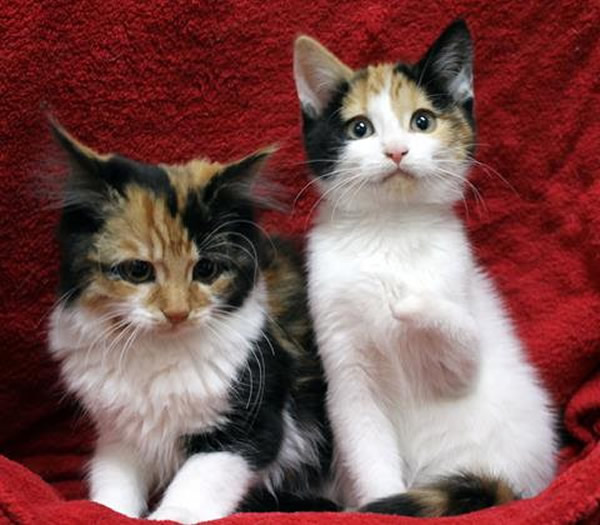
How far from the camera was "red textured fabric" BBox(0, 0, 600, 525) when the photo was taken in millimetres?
Result: 1686

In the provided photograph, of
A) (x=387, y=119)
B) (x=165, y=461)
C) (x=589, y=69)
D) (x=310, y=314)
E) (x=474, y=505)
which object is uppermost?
(x=589, y=69)

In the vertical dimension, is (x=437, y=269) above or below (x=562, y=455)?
above


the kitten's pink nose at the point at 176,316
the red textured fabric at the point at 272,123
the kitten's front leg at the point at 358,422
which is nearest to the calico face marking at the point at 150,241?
the kitten's pink nose at the point at 176,316

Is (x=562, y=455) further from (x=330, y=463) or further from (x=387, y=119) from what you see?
(x=387, y=119)

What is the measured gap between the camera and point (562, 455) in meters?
1.69

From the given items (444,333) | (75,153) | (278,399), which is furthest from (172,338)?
(444,333)

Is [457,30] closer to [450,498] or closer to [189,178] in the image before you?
[189,178]

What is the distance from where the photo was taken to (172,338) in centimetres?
139

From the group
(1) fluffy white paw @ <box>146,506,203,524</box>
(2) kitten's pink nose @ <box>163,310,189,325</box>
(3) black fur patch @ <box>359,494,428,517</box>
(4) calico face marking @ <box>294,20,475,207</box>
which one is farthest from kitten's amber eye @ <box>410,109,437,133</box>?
A: (1) fluffy white paw @ <box>146,506,203,524</box>

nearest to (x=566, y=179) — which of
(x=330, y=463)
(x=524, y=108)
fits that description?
(x=524, y=108)

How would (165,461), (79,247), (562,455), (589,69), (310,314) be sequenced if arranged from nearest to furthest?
(79,247) < (165,461) < (310,314) < (562,455) < (589,69)

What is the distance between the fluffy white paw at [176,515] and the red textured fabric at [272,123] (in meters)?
0.42

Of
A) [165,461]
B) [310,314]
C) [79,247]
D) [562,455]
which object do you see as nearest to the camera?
[79,247]

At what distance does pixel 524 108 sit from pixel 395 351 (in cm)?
75
